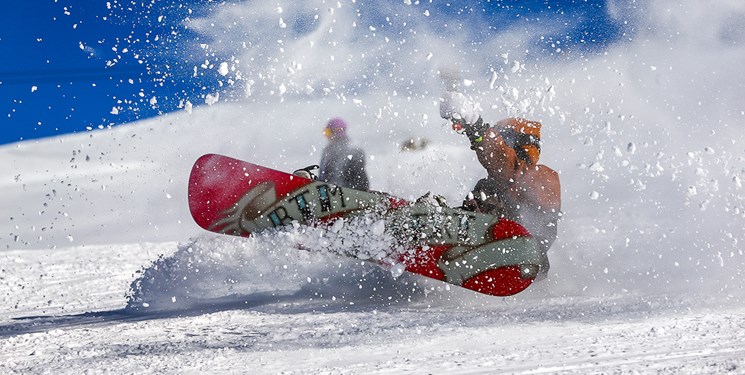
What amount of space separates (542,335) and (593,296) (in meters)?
1.75

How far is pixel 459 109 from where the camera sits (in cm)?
609

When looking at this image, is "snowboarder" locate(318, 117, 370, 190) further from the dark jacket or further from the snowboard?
the snowboard

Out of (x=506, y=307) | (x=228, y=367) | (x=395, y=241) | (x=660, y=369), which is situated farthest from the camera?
(x=395, y=241)

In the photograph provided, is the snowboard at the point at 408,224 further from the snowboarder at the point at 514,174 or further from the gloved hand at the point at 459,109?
the gloved hand at the point at 459,109

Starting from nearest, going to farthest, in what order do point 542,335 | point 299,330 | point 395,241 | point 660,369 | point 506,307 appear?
point 660,369 → point 542,335 → point 299,330 → point 506,307 → point 395,241

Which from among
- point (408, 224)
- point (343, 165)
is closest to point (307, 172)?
point (343, 165)

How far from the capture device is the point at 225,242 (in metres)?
6.09

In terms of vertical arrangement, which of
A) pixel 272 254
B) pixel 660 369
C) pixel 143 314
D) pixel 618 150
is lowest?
pixel 660 369

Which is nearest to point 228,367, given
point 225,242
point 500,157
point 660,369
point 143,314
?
point 660,369

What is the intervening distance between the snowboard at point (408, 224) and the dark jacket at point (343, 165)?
2.46 feet

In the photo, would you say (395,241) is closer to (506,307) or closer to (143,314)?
(506,307)

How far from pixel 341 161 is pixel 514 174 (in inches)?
64.9

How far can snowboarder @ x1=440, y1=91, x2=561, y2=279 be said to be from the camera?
609 cm

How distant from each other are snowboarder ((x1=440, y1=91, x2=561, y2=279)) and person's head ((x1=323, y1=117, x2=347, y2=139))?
1.13 meters
